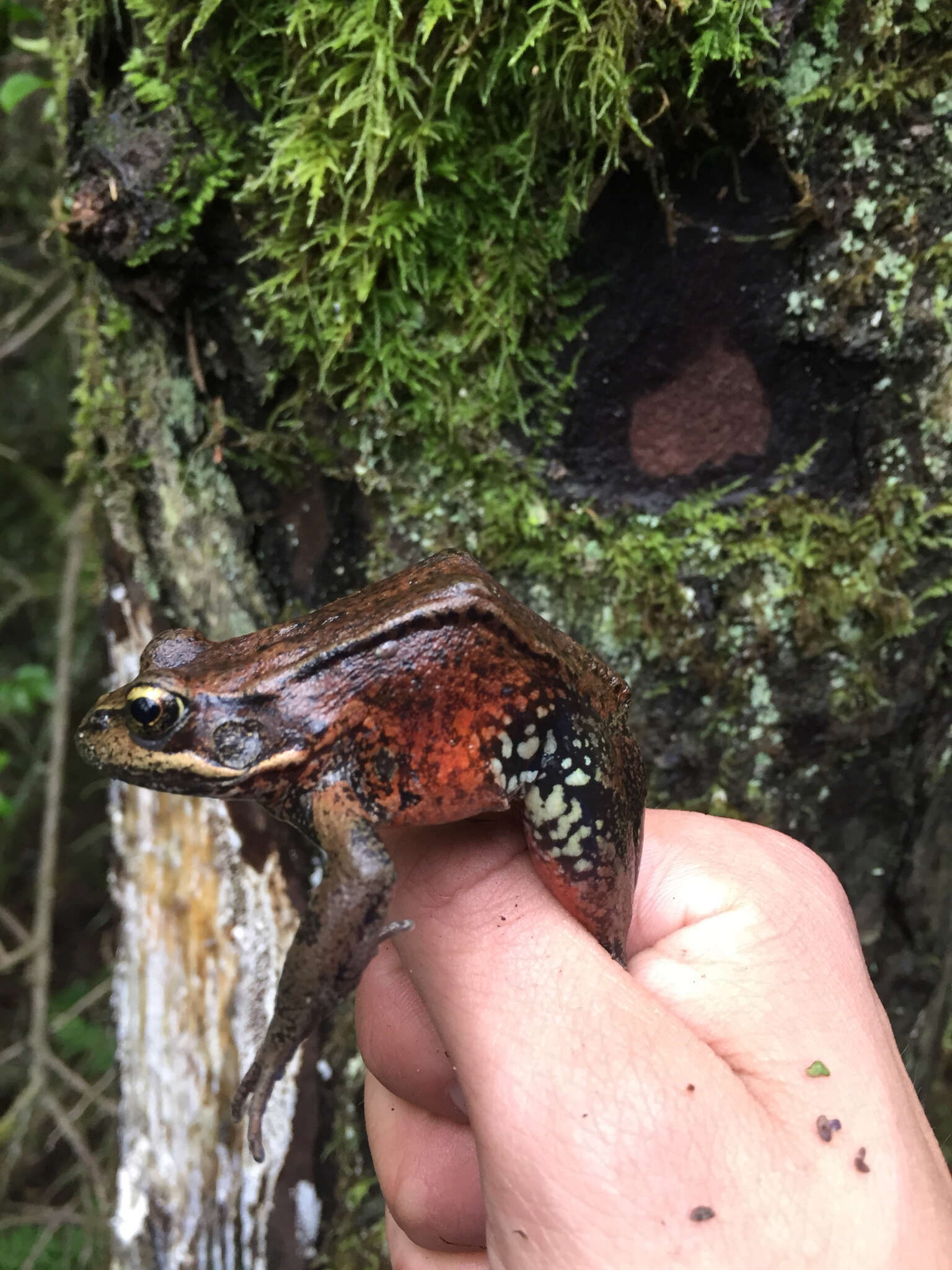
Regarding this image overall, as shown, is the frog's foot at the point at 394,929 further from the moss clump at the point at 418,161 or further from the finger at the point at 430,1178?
the moss clump at the point at 418,161

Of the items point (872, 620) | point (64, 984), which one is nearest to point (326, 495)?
point (872, 620)

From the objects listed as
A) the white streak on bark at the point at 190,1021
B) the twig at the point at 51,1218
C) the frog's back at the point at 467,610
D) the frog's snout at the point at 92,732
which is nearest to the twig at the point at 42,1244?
the twig at the point at 51,1218

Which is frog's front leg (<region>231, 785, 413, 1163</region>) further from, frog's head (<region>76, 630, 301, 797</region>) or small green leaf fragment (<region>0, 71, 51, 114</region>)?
small green leaf fragment (<region>0, 71, 51, 114</region>)

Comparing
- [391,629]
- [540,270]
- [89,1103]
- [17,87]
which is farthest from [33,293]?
[89,1103]

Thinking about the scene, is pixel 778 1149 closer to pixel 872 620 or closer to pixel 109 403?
pixel 872 620

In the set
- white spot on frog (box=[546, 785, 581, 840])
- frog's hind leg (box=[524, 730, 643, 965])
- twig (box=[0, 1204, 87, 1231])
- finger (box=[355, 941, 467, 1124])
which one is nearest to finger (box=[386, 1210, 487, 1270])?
finger (box=[355, 941, 467, 1124])

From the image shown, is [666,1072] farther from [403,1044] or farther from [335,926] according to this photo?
[403,1044]
